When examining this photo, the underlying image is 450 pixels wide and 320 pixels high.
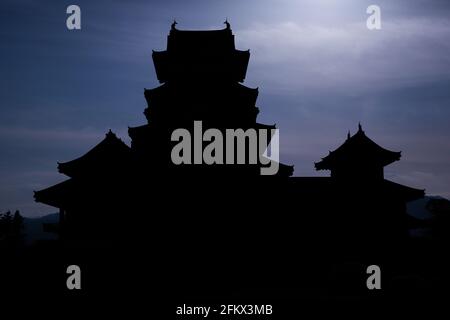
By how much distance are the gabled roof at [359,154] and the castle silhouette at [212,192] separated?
0.20 feet

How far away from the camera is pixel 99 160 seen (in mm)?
17859

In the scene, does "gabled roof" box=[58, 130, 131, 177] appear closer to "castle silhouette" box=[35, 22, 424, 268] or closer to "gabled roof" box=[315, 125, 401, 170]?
"castle silhouette" box=[35, 22, 424, 268]

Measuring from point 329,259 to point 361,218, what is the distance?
3.09 meters

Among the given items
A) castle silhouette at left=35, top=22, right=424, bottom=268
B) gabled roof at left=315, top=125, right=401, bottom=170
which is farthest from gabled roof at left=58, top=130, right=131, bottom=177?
gabled roof at left=315, top=125, right=401, bottom=170

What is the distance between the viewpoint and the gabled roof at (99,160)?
1773cm

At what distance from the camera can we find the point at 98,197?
17297 mm

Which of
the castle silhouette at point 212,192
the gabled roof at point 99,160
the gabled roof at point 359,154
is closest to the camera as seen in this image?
the castle silhouette at point 212,192

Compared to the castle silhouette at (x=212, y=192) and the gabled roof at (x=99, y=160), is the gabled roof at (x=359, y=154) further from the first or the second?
the gabled roof at (x=99, y=160)

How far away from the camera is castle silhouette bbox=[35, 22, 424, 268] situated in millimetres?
17516

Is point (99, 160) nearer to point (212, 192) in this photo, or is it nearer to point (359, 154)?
point (212, 192)

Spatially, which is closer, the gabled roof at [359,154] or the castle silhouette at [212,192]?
the castle silhouette at [212,192]

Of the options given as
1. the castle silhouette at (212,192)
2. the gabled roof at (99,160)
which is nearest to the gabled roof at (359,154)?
the castle silhouette at (212,192)

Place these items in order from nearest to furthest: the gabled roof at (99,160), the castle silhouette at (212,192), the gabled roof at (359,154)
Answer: the castle silhouette at (212,192)
the gabled roof at (99,160)
the gabled roof at (359,154)

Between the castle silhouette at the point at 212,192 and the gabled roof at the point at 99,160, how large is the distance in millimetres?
51
